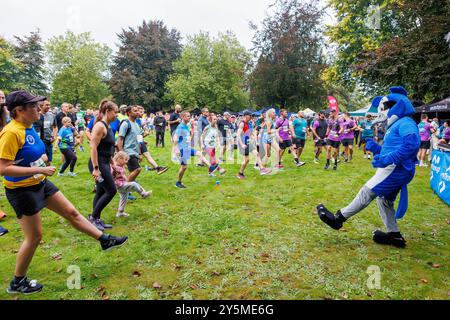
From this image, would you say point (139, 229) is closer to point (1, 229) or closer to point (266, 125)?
point (1, 229)

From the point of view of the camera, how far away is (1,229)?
17.0 ft

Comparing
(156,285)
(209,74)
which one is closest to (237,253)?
(156,285)

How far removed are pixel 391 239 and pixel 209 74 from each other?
4378 cm

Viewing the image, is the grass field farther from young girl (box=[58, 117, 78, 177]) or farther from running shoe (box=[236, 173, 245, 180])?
running shoe (box=[236, 173, 245, 180])

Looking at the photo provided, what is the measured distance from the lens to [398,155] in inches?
168

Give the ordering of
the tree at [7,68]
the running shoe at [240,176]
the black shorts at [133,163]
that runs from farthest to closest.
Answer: the tree at [7,68], the running shoe at [240,176], the black shorts at [133,163]

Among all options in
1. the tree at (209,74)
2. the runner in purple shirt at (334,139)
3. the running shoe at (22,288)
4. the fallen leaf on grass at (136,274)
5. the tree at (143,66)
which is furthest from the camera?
the tree at (143,66)

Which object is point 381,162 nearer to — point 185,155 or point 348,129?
point 185,155

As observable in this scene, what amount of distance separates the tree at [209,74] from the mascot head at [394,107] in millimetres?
41335

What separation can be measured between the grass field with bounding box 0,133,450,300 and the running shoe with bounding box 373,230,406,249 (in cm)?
17

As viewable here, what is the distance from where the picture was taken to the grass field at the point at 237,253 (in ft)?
11.7

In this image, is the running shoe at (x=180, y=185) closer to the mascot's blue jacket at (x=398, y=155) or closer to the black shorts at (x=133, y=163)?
the black shorts at (x=133, y=163)

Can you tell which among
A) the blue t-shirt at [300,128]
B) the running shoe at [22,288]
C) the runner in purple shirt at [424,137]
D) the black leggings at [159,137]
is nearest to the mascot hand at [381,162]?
the running shoe at [22,288]

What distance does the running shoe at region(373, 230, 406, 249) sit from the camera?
15.6 feet
